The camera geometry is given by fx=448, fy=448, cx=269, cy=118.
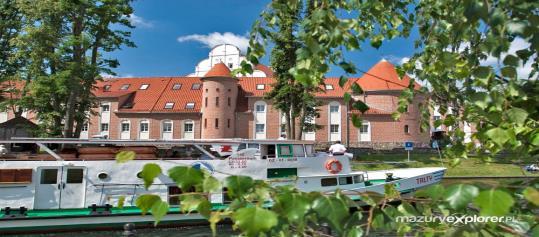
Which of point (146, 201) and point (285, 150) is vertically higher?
point (285, 150)

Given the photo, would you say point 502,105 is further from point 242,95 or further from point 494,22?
point 242,95

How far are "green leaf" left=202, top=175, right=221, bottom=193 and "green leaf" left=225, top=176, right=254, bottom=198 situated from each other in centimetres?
5

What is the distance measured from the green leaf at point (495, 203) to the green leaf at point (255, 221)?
2.34ft

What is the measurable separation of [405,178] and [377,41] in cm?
1702

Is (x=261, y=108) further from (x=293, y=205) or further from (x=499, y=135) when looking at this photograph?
(x=293, y=205)

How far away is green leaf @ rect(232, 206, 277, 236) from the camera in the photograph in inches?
61.6

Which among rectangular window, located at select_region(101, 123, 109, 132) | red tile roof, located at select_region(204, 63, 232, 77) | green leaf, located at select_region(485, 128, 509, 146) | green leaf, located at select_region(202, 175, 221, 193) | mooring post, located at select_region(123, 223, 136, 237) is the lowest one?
mooring post, located at select_region(123, 223, 136, 237)

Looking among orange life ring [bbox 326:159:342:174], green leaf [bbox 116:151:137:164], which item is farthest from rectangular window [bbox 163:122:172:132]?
green leaf [bbox 116:151:137:164]

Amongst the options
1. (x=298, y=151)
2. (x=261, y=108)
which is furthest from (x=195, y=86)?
(x=298, y=151)

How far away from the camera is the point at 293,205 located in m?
1.76

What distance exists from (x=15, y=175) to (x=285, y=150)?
8.85 metres

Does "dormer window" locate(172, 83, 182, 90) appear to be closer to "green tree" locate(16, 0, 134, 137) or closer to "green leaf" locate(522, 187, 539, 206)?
"green tree" locate(16, 0, 134, 137)

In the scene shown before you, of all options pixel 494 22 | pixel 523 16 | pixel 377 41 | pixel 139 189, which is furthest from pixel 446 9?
pixel 139 189

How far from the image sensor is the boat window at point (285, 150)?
54.3 feet
